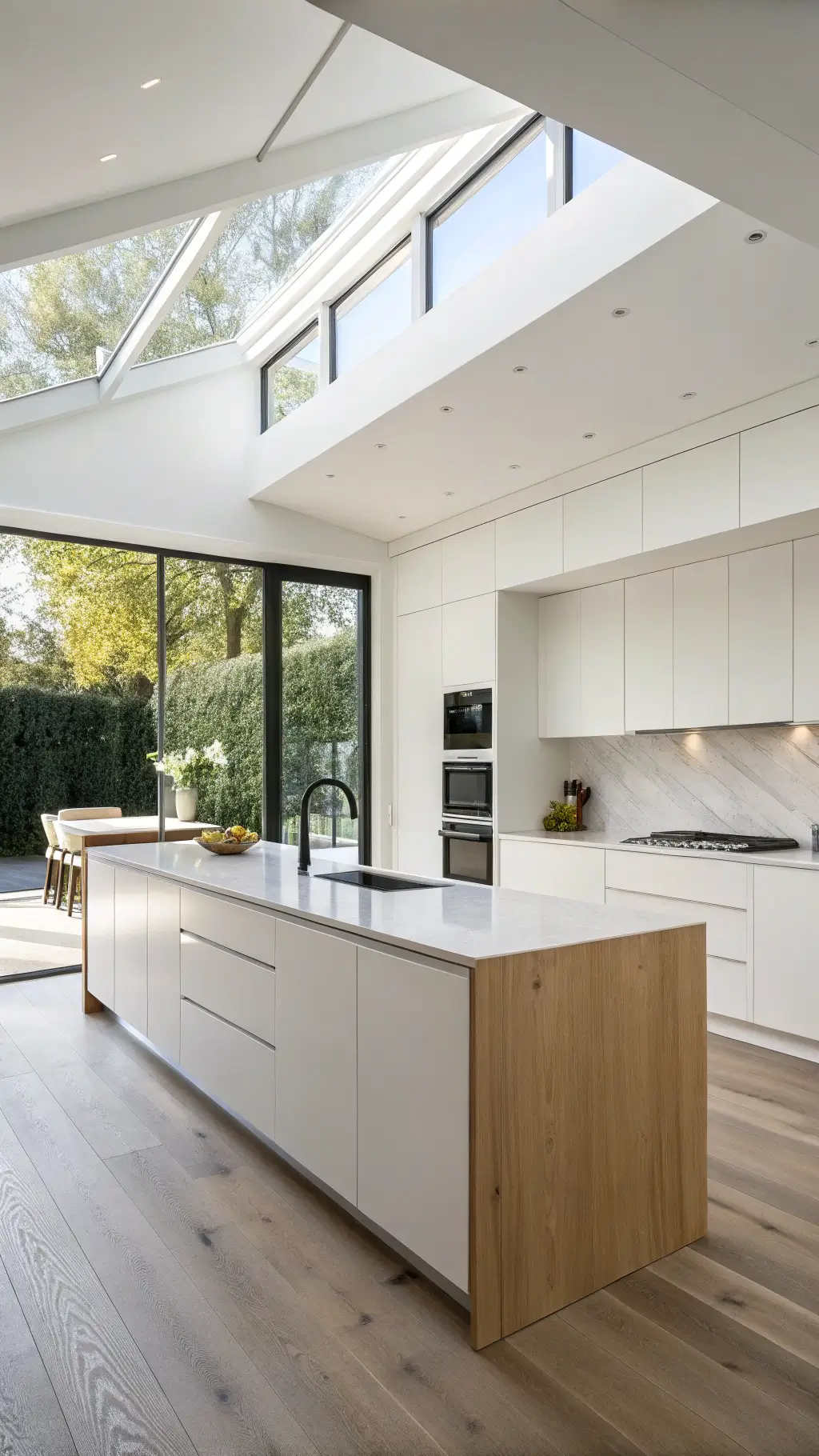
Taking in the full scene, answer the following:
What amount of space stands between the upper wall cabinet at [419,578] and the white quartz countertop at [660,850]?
1.70 metres

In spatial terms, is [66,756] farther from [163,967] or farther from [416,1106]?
[416,1106]

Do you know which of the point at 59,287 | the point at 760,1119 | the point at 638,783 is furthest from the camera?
the point at 638,783

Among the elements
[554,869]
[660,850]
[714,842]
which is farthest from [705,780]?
[554,869]

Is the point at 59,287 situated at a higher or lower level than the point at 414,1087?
higher

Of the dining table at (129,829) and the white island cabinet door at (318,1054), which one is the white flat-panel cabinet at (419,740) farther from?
the white island cabinet door at (318,1054)

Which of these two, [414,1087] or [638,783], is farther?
[638,783]

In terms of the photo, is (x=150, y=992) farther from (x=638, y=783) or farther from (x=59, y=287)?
(x=59, y=287)

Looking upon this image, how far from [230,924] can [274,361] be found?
4.16 metres

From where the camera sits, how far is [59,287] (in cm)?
425

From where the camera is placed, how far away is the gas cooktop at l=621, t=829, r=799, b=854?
401 cm

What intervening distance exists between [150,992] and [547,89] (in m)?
3.13

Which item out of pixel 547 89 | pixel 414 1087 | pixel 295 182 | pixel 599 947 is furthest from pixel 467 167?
pixel 414 1087

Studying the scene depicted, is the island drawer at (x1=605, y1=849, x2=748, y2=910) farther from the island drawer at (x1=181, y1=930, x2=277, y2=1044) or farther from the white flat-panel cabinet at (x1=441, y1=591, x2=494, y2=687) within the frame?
the island drawer at (x1=181, y1=930, x2=277, y2=1044)

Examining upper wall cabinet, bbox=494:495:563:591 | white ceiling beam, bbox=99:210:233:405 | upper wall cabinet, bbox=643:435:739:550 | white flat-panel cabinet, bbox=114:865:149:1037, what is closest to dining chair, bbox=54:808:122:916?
white flat-panel cabinet, bbox=114:865:149:1037
